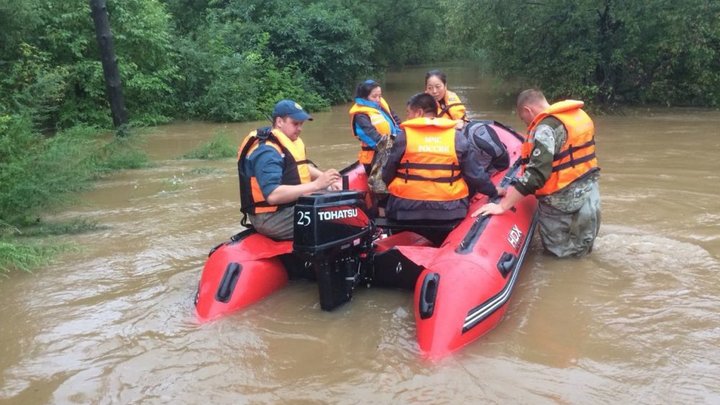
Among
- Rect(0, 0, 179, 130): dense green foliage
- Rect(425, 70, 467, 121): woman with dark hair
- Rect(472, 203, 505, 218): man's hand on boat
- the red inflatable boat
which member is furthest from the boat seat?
Rect(0, 0, 179, 130): dense green foliage

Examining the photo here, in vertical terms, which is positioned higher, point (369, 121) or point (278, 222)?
point (369, 121)

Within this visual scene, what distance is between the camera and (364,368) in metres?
3.17

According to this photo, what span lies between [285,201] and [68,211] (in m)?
3.64

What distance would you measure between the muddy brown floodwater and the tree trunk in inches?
177

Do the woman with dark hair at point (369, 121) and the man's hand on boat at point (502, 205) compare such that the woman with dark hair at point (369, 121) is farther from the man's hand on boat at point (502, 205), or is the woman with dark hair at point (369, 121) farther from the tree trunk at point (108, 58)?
the tree trunk at point (108, 58)

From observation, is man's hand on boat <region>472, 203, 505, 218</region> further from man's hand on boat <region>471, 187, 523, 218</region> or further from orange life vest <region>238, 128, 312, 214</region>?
orange life vest <region>238, 128, 312, 214</region>

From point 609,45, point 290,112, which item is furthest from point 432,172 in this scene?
point 609,45

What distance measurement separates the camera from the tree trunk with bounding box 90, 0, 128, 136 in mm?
9312

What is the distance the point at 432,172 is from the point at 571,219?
1.19 meters

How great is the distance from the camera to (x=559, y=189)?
14.5ft

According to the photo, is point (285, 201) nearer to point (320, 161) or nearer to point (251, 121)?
point (320, 161)

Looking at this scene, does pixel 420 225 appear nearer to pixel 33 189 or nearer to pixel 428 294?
pixel 428 294

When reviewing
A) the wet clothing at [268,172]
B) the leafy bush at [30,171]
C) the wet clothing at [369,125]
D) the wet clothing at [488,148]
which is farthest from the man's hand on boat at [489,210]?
the leafy bush at [30,171]

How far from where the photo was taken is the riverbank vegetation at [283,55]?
10.5 m
